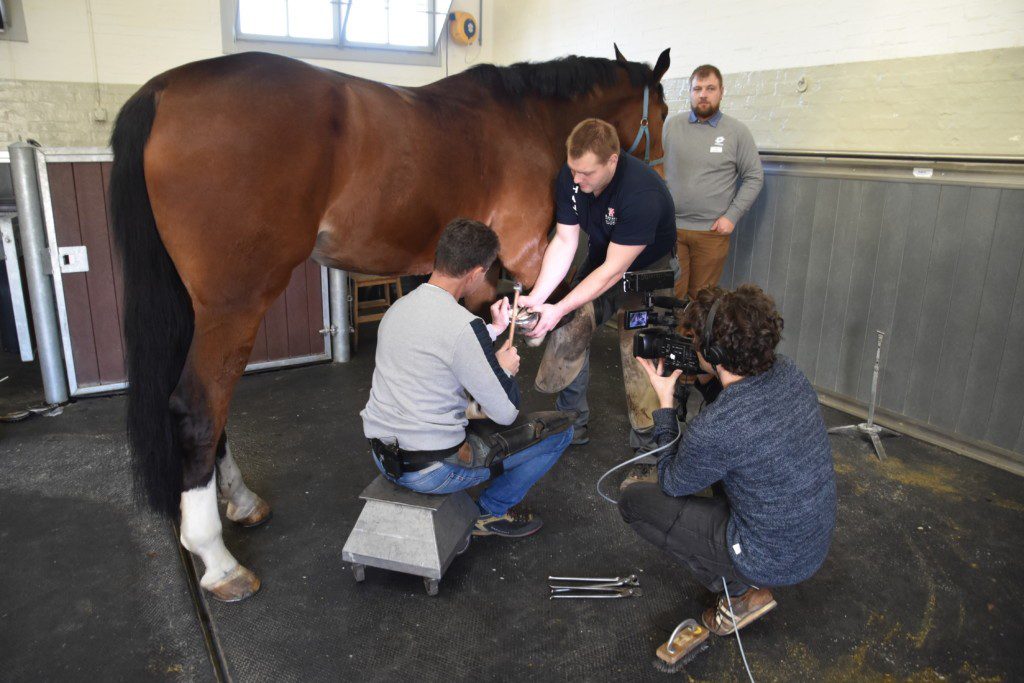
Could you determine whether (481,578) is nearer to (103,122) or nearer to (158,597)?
(158,597)

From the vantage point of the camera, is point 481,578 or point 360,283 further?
point 360,283

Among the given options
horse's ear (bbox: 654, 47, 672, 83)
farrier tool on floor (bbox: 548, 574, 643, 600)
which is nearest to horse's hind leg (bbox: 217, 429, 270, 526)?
farrier tool on floor (bbox: 548, 574, 643, 600)

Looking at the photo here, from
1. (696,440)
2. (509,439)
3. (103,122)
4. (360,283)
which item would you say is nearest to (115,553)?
(509,439)

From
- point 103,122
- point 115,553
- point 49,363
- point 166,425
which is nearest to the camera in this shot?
point 166,425

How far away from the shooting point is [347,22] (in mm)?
7387

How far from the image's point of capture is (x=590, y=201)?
9.01 feet

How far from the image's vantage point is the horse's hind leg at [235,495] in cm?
249

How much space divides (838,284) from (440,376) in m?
2.75

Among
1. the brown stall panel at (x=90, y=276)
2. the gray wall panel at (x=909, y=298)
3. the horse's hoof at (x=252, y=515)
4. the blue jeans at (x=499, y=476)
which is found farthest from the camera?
the brown stall panel at (x=90, y=276)

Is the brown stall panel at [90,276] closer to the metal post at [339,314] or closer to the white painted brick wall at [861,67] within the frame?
the metal post at [339,314]

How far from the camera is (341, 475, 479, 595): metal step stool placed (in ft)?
6.99

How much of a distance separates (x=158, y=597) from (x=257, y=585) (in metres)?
0.32

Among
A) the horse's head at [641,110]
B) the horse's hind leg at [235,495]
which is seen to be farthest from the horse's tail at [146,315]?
the horse's head at [641,110]

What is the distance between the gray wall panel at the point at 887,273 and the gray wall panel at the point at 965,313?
0.28m
